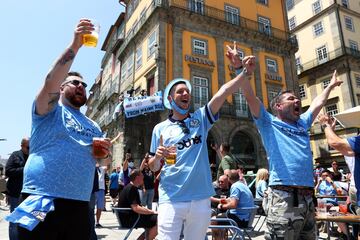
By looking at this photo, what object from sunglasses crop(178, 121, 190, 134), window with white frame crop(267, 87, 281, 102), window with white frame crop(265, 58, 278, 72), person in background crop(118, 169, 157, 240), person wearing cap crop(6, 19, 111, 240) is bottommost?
person in background crop(118, 169, 157, 240)

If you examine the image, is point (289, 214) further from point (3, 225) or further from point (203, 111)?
point (3, 225)

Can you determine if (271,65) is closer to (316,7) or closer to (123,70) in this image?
(123,70)

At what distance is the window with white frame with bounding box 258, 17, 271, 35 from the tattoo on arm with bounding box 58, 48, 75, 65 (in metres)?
23.8

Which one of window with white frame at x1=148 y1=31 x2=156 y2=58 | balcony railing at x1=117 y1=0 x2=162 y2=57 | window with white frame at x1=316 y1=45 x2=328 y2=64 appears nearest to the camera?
window with white frame at x1=148 y1=31 x2=156 y2=58

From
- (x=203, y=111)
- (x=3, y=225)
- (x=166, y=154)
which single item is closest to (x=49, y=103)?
(x=166, y=154)

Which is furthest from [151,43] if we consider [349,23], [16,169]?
[349,23]

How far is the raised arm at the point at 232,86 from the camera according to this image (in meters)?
2.77

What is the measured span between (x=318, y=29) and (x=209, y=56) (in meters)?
17.2

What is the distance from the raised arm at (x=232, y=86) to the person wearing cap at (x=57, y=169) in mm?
1083

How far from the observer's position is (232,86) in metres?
2.78

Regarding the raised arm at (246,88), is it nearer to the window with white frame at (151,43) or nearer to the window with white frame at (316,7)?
the window with white frame at (151,43)

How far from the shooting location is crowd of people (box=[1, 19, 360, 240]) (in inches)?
80.2

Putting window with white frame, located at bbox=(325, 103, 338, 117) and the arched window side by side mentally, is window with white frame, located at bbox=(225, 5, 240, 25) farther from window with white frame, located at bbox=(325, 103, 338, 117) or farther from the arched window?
window with white frame, located at bbox=(325, 103, 338, 117)

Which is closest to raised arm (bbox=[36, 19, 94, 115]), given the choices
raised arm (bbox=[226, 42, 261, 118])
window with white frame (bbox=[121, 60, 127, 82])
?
→ raised arm (bbox=[226, 42, 261, 118])
